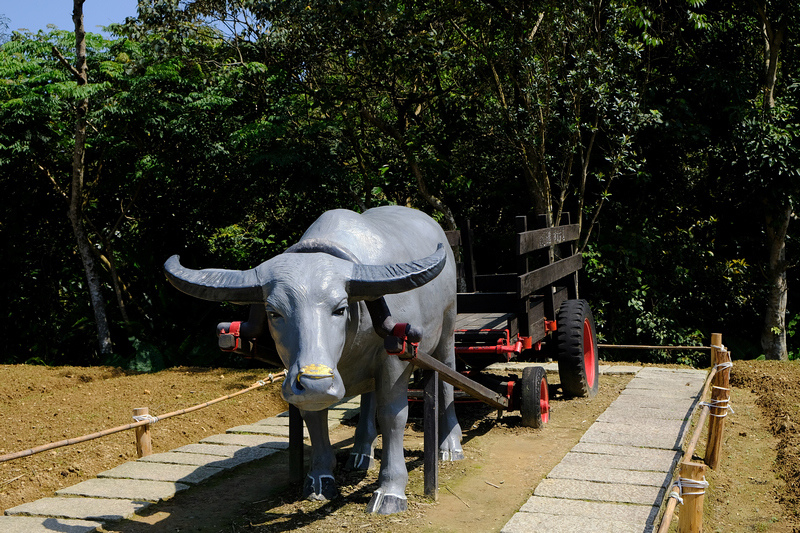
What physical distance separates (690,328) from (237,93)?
334 inches

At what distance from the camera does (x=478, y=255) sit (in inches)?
523

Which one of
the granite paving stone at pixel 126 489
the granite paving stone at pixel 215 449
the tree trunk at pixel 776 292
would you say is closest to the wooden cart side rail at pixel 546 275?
the granite paving stone at pixel 215 449

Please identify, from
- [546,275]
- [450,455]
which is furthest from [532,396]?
[546,275]

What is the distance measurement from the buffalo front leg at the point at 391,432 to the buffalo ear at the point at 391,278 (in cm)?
77

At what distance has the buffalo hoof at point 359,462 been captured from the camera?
5.46 m

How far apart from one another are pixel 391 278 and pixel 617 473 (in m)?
2.59

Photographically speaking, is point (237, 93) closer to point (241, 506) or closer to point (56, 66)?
point (56, 66)

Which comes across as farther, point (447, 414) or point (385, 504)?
point (447, 414)

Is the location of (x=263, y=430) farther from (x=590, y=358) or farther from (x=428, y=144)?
(x=428, y=144)

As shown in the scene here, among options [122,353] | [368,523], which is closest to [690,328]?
[368,523]

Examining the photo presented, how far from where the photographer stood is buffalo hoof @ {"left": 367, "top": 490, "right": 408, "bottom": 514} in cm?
444

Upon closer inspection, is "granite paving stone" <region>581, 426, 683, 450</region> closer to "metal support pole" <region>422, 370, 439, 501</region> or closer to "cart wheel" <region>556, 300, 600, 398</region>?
"cart wheel" <region>556, 300, 600, 398</region>

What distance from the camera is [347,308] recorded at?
3.93m

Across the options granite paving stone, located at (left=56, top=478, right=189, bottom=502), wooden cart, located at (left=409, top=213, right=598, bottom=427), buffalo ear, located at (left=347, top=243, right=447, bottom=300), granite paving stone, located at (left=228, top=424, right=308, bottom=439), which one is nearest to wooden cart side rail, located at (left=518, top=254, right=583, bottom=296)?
wooden cart, located at (left=409, top=213, right=598, bottom=427)
